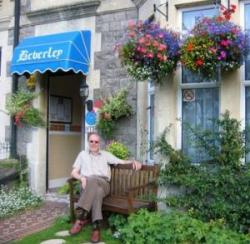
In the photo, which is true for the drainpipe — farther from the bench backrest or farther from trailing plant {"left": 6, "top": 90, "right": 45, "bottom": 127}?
the bench backrest

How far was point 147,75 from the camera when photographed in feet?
20.5

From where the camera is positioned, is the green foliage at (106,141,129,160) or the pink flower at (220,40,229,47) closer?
the pink flower at (220,40,229,47)

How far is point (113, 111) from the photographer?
321 inches

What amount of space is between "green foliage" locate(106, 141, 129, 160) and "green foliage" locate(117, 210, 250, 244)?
2108mm

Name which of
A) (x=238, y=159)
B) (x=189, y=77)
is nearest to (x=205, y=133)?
(x=238, y=159)

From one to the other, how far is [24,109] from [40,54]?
129cm

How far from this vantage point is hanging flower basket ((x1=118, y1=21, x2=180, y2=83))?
5957 millimetres

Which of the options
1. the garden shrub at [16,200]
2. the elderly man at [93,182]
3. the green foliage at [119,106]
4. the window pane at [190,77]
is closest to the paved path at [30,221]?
the garden shrub at [16,200]

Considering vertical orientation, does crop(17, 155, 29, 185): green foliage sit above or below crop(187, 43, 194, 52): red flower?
below

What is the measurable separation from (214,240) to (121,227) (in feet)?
4.71

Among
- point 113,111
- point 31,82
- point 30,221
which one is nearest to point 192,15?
point 113,111

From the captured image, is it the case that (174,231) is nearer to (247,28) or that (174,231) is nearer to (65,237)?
(65,237)

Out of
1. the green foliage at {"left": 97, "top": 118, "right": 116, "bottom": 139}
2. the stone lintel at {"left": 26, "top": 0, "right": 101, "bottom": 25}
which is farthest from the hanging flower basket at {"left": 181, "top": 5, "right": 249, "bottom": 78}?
the stone lintel at {"left": 26, "top": 0, "right": 101, "bottom": 25}

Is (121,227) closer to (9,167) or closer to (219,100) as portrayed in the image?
(219,100)
